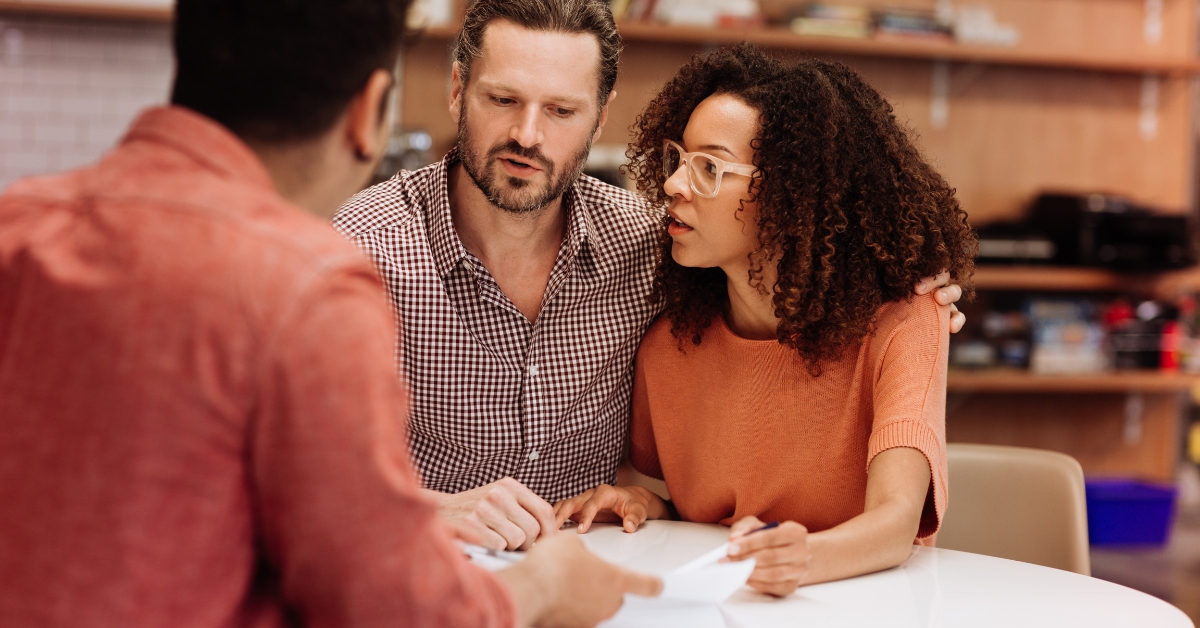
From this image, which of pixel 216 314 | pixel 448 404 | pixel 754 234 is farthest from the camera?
pixel 448 404

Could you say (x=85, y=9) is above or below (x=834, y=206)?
above

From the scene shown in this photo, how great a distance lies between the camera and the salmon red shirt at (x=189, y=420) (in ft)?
2.51

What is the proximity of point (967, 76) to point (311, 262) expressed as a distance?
14.2 feet

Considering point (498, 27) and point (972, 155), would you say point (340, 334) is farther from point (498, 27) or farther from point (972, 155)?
point (972, 155)

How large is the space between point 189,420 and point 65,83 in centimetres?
387

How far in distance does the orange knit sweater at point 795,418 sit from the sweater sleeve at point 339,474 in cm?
95

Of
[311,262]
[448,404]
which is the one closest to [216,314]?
[311,262]

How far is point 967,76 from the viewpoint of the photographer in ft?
15.1

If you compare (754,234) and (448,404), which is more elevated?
(754,234)

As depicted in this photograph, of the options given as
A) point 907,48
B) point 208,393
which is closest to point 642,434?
point 208,393

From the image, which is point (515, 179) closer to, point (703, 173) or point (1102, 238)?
point (703, 173)

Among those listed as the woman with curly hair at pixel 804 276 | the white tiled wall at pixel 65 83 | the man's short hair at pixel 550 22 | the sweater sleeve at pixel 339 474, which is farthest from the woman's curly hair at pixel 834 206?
the white tiled wall at pixel 65 83

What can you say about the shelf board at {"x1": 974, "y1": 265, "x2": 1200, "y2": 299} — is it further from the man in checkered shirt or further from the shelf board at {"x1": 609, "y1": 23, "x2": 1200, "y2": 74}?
the man in checkered shirt

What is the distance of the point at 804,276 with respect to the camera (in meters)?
1.73
